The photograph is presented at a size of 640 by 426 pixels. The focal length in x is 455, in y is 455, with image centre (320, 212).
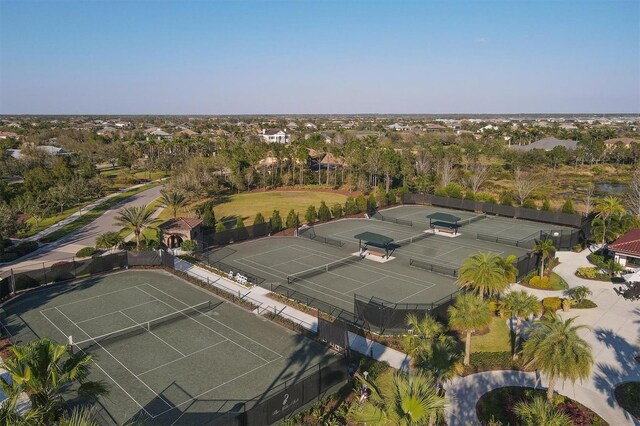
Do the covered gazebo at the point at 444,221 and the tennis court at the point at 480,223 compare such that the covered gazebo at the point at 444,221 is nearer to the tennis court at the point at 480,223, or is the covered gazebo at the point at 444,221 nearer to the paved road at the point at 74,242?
the tennis court at the point at 480,223

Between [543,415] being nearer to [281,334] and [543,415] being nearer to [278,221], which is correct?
[281,334]

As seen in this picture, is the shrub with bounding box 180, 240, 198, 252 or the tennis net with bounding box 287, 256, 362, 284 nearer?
the tennis net with bounding box 287, 256, 362, 284

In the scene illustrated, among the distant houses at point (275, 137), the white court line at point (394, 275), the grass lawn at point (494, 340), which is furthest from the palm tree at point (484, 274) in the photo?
the distant houses at point (275, 137)

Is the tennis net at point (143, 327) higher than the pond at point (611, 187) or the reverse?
higher

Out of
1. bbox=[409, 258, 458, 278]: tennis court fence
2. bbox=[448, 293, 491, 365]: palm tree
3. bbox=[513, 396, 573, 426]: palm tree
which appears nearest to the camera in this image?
bbox=[513, 396, 573, 426]: palm tree

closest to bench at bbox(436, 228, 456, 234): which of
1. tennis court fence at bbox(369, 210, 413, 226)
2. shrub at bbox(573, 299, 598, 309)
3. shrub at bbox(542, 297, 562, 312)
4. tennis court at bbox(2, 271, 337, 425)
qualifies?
tennis court fence at bbox(369, 210, 413, 226)

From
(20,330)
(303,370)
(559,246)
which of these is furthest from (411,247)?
(20,330)

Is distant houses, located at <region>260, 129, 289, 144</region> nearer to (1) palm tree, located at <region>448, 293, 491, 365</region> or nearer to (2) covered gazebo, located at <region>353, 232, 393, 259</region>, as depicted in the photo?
(2) covered gazebo, located at <region>353, 232, 393, 259</region>
